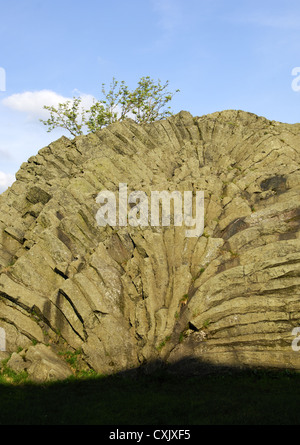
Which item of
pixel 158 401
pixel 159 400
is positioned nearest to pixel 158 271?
pixel 159 400

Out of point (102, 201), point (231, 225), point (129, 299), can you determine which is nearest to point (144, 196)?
point (102, 201)

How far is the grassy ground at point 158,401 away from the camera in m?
21.0

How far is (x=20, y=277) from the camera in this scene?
116 ft

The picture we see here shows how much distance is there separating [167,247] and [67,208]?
44.3 ft

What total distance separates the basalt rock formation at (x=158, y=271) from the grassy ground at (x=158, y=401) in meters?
1.56

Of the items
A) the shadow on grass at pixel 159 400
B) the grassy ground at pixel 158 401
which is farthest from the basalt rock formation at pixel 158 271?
the grassy ground at pixel 158 401

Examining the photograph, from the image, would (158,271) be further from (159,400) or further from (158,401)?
(158,401)

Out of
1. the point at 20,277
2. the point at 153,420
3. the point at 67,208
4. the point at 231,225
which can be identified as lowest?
the point at 153,420

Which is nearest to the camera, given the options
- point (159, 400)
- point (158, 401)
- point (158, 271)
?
point (158, 401)

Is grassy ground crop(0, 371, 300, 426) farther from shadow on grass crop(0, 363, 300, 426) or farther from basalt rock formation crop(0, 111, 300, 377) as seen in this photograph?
basalt rock formation crop(0, 111, 300, 377)

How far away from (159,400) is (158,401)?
14cm

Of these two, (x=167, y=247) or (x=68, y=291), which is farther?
(x=167, y=247)

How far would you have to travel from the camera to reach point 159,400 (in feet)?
79.1

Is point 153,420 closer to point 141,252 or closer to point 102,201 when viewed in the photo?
point 141,252
